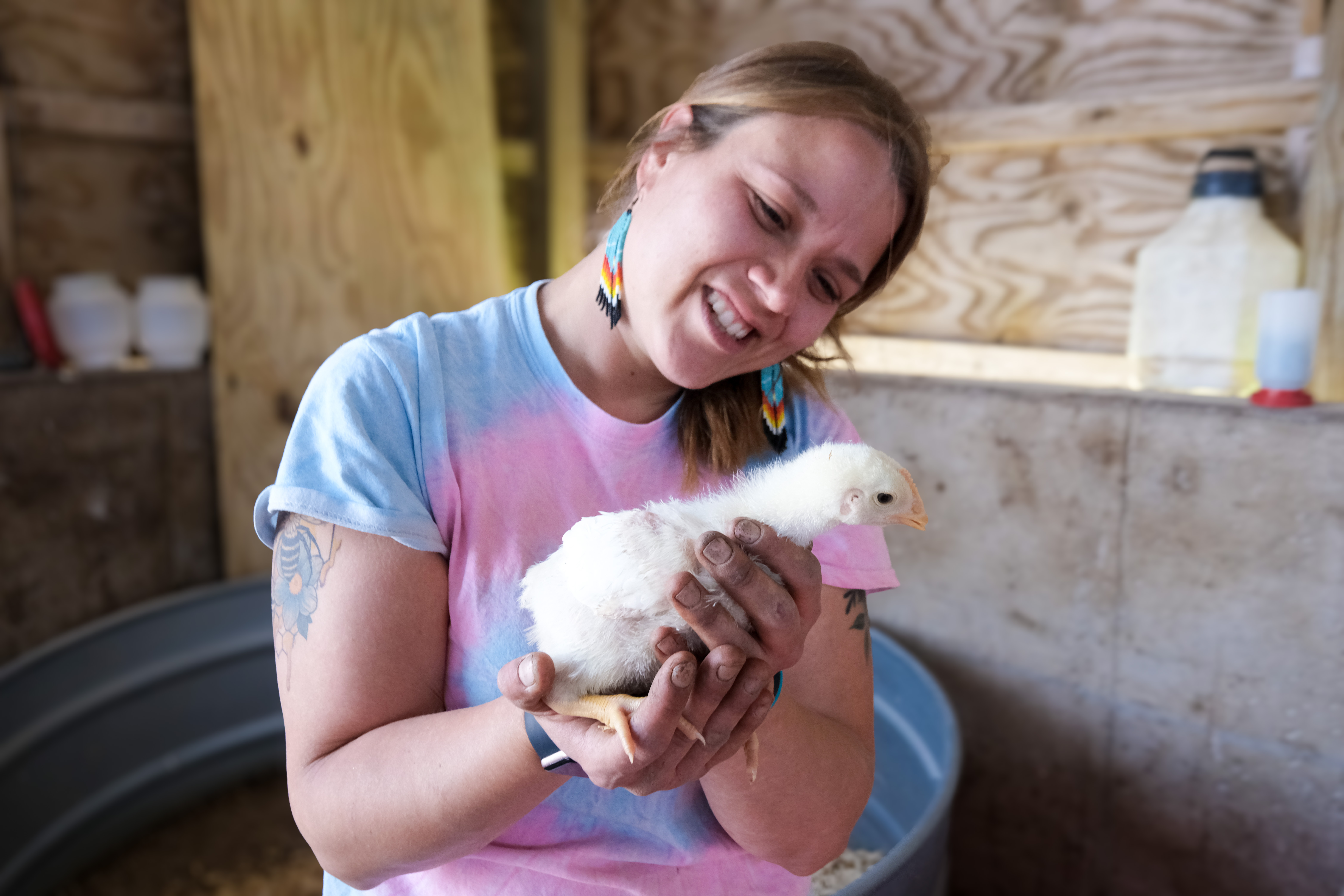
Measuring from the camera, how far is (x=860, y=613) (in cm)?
107

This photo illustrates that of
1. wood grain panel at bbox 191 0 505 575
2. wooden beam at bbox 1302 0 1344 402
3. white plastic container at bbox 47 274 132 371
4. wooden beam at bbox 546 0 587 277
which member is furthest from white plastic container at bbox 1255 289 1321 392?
white plastic container at bbox 47 274 132 371

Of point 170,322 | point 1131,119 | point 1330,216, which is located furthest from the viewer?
point 170,322

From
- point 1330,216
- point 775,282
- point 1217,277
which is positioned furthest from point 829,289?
point 1330,216

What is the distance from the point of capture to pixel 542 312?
105cm

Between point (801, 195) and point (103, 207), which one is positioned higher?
point (103, 207)

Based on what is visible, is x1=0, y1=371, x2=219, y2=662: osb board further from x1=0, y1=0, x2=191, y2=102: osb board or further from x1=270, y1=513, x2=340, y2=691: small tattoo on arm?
x1=270, y1=513, x2=340, y2=691: small tattoo on arm

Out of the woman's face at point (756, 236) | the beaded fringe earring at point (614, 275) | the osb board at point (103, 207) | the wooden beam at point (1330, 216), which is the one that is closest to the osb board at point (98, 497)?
the osb board at point (103, 207)

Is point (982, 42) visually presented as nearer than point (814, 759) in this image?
No

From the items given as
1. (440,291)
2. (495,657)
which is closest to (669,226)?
(495,657)

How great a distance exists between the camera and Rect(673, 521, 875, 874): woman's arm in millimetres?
931

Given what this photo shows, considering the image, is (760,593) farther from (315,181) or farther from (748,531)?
(315,181)

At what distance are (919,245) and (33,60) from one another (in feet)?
8.15

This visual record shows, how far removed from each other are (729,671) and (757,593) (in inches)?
2.5

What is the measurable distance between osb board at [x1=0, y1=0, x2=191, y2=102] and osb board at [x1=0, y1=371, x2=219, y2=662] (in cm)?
87
